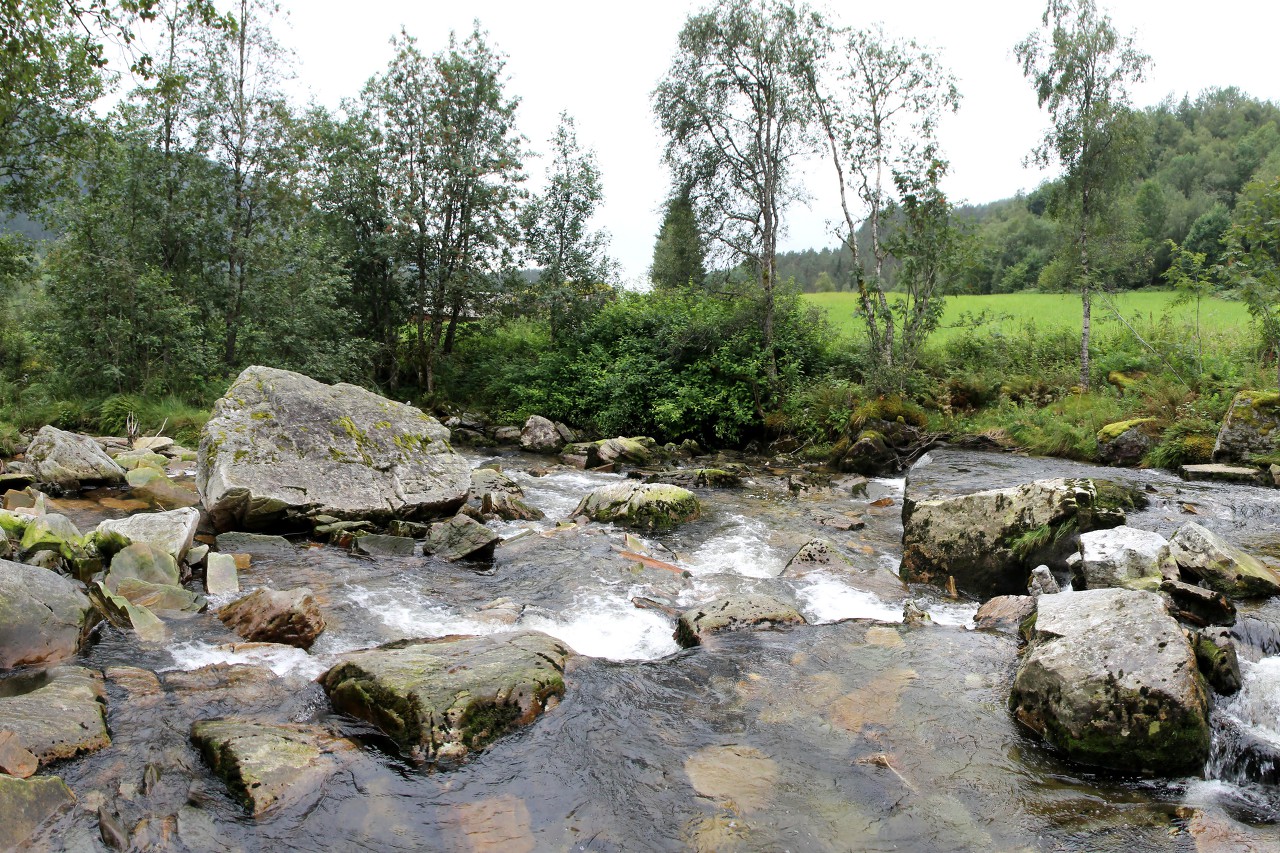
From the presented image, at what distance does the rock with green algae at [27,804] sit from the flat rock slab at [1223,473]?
53.8 ft

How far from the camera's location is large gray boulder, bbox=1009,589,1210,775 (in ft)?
14.8

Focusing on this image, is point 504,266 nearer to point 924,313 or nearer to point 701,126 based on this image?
point 701,126

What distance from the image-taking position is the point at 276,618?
621 centimetres

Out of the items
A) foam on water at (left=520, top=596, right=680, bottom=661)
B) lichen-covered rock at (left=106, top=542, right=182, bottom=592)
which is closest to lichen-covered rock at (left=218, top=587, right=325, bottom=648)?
lichen-covered rock at (left=106, top=542, right=182, bottom=592)

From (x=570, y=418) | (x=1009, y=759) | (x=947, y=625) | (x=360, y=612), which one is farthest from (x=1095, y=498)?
(x=570, y=418)

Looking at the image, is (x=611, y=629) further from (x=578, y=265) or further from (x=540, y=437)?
(x=578, y=265)

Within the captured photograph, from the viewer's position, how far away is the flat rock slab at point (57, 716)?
4.10m

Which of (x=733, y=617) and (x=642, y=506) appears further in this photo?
(x=642, y=506)

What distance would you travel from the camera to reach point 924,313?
19.0 meters

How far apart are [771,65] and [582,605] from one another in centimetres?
1904

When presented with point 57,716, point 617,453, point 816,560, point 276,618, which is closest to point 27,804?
point 57,716

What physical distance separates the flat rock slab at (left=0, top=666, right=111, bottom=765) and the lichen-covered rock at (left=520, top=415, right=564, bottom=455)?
53.9 ft

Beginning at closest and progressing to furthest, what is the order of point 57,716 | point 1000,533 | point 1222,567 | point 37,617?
point 57,716 < point 37,617 < point 1222,567 < point 1000,533

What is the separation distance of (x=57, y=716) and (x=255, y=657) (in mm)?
1515
